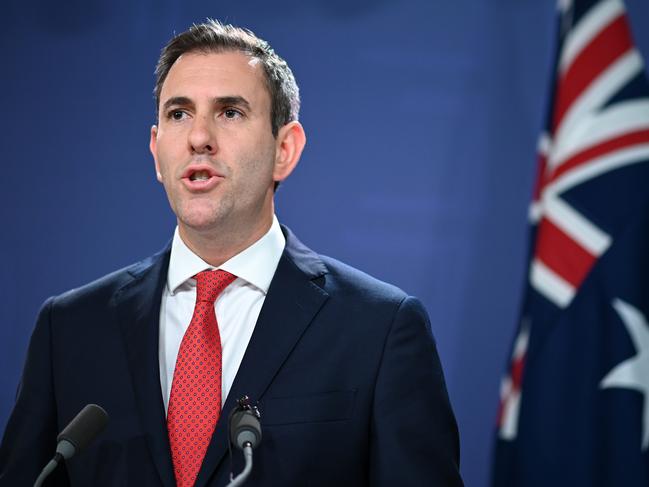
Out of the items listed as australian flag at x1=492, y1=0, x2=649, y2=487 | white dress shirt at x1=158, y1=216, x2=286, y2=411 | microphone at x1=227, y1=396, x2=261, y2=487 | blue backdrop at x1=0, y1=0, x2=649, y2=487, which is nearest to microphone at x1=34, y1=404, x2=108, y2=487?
microphone at x1=227, y1=396, x2=261, y2=487

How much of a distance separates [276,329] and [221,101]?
0.45 m

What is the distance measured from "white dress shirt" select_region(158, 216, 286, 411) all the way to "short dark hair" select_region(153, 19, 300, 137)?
0.86 feet

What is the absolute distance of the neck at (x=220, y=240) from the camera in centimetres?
176

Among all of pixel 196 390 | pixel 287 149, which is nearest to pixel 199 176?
pixel 287 149

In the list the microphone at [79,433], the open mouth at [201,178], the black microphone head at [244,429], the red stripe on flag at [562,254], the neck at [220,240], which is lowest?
the microphone at [79,433]

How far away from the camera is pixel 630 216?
8.39 ft

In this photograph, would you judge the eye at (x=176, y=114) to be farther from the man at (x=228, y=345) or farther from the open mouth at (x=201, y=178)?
the open mouth at (x=201, y=178)

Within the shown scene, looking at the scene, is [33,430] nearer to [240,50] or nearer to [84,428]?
[84,428]

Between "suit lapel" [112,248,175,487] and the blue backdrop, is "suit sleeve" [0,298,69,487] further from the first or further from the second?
the blue backdrop

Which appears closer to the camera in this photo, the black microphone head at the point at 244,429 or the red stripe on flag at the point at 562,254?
the black microphone head at the point at 244,429

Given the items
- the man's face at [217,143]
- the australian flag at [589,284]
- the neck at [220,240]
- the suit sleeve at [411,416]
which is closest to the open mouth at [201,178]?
the man's face at [217,143]

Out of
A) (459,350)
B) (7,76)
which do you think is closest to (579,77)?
(459,350)

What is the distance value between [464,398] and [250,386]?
158 cm

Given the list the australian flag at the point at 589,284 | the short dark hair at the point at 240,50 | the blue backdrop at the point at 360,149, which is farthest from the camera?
the blue backdrop at the point at 360,149
